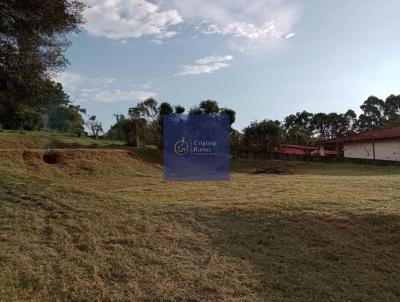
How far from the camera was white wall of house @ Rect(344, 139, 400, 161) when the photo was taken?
2450 cm

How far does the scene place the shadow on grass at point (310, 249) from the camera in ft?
13.8

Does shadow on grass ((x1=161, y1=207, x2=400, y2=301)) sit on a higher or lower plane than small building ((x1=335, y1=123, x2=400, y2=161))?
lower

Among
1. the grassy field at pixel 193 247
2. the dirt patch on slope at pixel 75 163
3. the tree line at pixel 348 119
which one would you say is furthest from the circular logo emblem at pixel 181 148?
the tree line at pixel 348 119

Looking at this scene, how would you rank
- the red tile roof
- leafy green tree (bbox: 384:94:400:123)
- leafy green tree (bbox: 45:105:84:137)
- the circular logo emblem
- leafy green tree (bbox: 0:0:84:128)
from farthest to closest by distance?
leafy green tree (bbox: 384:94:400:123) → leafy green tree (bbox: 45:105:84:137) → the red tile roof → the circular logo emblem → leafy green tree (bbox: 0:0:84:128)

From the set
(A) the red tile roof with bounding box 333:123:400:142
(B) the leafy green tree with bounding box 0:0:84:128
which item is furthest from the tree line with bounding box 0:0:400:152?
(A) the red tile roof with bounding box 333:123:400:142

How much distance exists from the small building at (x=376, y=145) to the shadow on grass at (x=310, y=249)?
20.3 metres

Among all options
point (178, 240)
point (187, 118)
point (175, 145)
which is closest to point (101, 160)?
point (175, 145)

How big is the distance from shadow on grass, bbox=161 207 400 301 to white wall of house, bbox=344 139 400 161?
20341 mm

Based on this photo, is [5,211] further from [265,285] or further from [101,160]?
[101,160]

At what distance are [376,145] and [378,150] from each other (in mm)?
375

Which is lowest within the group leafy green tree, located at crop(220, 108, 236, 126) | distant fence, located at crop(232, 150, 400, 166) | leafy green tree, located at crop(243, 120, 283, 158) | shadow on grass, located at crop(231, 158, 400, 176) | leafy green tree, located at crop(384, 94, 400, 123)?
shadow on grass, located at crop(231, 158, 400, 176)

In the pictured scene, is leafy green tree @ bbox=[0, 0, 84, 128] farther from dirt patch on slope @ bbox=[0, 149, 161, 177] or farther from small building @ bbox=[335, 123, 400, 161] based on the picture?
small building @ bbox=[335, 123, 400, 161]

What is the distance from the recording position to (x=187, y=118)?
74.0ft

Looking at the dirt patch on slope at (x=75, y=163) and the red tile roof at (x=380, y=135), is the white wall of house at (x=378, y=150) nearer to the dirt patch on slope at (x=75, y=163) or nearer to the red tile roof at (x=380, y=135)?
the red tile roof at (x=380, y=135)
